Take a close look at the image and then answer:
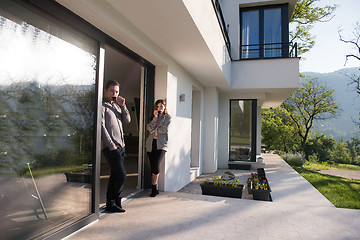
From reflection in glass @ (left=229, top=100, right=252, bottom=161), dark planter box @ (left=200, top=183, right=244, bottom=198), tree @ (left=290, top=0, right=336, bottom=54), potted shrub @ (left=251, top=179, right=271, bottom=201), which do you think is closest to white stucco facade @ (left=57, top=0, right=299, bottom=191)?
reflection in glass @ (left=229, top=100, right=252, bottom=161)

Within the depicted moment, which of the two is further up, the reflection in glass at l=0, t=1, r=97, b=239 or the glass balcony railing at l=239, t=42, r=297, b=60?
the glass balcony railing at l=239, t=42, r=297, b=60

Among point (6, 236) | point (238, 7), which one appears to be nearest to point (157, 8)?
point (6, 236)

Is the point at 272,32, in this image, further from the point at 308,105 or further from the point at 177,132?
the point at 308,105

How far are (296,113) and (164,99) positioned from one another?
17288 millimetres

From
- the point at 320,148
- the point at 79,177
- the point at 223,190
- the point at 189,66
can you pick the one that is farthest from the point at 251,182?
the point at 320,148

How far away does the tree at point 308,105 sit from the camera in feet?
58.9

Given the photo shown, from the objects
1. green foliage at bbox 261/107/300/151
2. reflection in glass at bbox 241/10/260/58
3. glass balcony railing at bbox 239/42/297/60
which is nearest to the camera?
glass balcony railing at bbox 239/42/297/60

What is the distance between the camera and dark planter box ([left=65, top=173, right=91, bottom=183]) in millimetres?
2434

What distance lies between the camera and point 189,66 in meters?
5.47

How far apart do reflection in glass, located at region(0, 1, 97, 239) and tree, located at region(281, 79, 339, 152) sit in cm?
1823

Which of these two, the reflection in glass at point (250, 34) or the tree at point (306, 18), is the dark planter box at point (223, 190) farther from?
the tree at point (306, 18)

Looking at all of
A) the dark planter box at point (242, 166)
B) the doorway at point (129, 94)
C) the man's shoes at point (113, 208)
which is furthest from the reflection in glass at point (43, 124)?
the dark planter box at point (242, 166)

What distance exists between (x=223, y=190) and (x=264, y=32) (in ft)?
20.9

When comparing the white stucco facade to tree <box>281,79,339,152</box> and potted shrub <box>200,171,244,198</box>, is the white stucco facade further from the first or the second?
tree <box>281,79,339,152</box>
